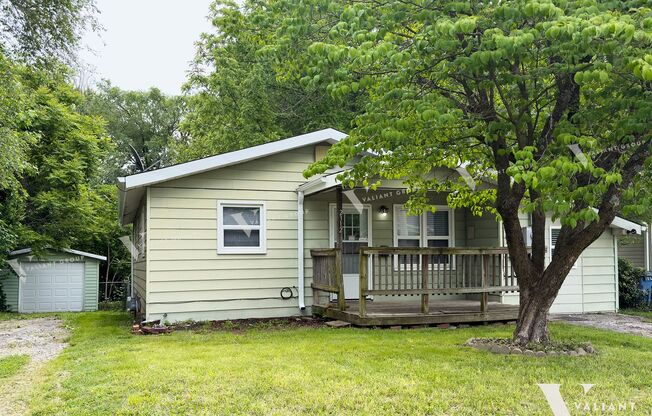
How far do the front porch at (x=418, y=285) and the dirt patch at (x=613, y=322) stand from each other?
1415 millimetres

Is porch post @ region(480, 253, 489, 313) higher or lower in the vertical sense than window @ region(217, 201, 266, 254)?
lower

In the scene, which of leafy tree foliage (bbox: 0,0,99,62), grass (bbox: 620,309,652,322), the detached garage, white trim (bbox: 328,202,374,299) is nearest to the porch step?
white trim (bbox: 328,202,374,299)

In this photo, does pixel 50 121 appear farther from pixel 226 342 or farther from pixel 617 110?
pixel 617 110

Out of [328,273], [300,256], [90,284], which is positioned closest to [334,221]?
[300,256]

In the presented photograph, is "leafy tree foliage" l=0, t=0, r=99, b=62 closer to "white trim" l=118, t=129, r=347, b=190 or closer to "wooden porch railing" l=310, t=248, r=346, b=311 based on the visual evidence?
"white trim" l=118, t=129, r=347, b=190

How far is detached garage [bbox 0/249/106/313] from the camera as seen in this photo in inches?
642

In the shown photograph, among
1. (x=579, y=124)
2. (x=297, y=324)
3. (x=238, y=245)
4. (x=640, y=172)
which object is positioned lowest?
(x=297, y=324)

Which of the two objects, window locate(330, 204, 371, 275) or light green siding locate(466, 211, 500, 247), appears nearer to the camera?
window locate(330, 204, 371, 275)

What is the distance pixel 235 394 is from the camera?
4.83 meters

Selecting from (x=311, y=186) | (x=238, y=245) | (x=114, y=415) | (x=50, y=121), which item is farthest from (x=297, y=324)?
(x=50, y=121)

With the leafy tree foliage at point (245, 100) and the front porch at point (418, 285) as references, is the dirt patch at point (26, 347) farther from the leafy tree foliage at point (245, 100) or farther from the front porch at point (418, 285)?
the leafy tree foliage at point (245, 100)

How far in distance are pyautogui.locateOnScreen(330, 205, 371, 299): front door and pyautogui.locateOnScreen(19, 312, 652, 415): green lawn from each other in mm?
3237

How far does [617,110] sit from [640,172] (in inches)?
47.8

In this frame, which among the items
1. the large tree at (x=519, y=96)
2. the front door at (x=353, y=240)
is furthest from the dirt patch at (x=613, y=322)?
the front door at (x=353, y=240)
